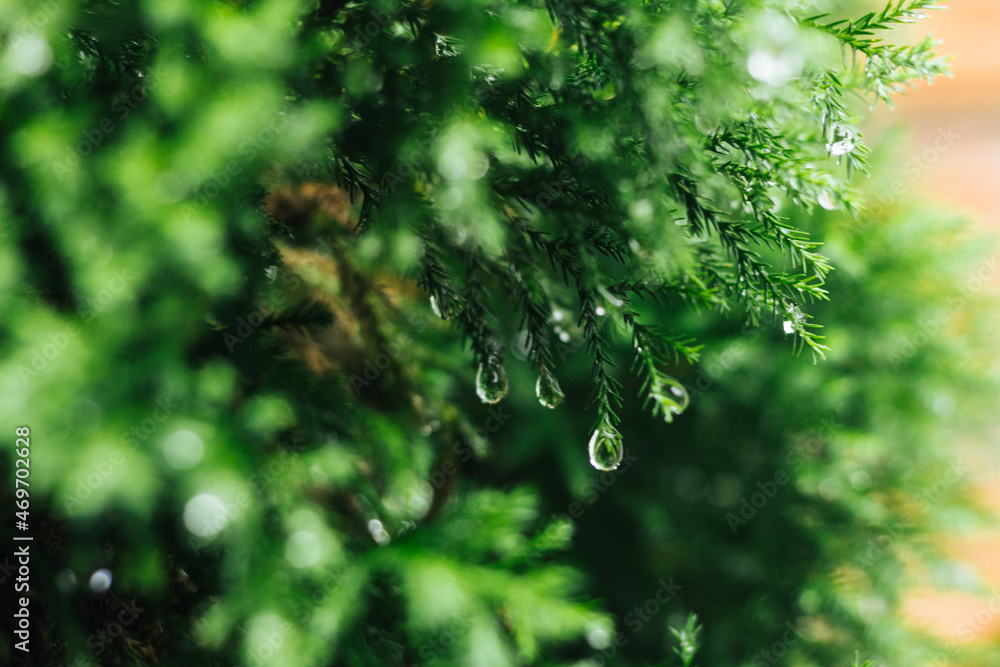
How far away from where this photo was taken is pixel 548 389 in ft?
2.05

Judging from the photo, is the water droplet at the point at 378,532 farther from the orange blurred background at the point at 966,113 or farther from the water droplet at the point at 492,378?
the orange blurred background at the point at 966,113

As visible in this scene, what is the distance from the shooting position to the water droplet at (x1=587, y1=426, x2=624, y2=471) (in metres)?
0.58

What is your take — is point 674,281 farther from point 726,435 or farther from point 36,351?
point 726,435

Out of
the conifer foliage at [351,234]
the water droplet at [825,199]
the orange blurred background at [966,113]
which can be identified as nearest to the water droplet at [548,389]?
the conifer foliage at [351,234]

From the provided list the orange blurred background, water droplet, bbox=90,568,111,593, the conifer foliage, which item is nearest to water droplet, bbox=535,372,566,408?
the conifer foliage

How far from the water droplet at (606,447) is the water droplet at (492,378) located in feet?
0.33

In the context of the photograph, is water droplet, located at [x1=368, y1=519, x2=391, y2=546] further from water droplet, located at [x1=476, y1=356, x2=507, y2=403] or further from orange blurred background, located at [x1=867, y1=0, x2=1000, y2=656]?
orange blurred background, located at [x1=867, y1=0, x2=1000, y2=656]

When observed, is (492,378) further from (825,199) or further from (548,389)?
(825,199)

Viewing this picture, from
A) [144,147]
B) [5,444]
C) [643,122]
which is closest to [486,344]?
[643,122]

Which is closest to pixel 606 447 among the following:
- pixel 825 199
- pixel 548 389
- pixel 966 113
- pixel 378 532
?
pixel 548 389

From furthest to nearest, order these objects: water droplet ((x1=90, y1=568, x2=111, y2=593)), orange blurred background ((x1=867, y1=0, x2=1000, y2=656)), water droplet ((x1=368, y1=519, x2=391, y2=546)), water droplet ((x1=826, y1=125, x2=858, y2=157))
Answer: orange blurred background ((x1=867, y1=0, x2=1000, y2=656)) → water droplet ((x1=368, y1=519, x2=391, y2=546)) → water droplet ((x1=90, y1=568, x2=111, y2=593)) → water droplet ((x1=826, y1=125, x2=858, y2=157))

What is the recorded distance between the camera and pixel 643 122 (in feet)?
1.72

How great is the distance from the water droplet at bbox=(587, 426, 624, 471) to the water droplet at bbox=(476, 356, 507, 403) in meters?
0.10

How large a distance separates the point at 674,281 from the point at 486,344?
0.60 feet
